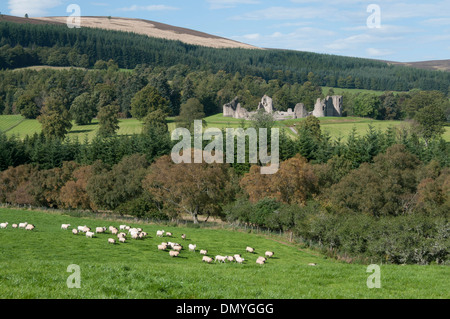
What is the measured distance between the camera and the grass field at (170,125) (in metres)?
108

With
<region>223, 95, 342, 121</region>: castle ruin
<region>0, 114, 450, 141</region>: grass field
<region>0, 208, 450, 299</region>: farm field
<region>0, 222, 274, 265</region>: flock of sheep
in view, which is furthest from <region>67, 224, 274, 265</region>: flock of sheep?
<region>223, 95, 342, 121</region>: castle ruin

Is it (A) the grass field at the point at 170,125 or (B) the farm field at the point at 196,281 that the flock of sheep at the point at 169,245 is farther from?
(A) the grass field at the point at 170,125

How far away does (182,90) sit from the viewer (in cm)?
15012

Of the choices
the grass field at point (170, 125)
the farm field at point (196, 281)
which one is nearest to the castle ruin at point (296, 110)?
the grass field at point (170, 125)

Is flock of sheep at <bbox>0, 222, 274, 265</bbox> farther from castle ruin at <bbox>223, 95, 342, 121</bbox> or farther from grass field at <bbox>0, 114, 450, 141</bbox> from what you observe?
castle ruin at <bbox>223, 95, 342, 121</bbox>

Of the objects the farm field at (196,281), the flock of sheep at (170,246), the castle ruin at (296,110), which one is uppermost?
the castle ruin at (296,110)

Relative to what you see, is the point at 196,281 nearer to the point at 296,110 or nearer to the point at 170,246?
the point at 170,246

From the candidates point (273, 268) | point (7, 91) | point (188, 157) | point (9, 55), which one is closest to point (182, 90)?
point (7, 91)

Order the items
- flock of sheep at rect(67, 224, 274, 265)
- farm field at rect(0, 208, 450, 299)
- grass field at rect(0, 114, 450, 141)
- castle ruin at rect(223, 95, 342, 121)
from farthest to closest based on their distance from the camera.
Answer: castle ruin at rect(223, 95, 342, 121), grass field at rect(0, 114, 450, 141), flock of sheep at rect(67, 224, 274, 265), farm field at rect(0, 208, 450, 299)

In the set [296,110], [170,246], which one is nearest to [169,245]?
[170,246]

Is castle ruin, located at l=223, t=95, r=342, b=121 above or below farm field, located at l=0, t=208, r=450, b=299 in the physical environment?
above

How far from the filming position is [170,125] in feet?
388

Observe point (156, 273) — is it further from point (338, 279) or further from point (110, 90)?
point (110, 90)

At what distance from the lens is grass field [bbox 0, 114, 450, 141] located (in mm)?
108062
